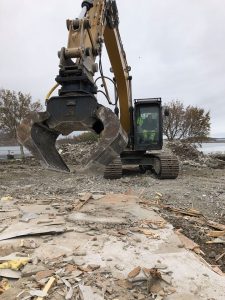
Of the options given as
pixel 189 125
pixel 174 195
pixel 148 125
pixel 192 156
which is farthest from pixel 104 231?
pixel 189 125

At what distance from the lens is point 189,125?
36.1 meters

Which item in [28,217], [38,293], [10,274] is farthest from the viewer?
[28,217]

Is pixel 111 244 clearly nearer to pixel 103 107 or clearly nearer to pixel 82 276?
pixel 82 276

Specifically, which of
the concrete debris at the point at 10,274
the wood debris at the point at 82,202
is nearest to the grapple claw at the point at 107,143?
the wood debris at the point at 82,202

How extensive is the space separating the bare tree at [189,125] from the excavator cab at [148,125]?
23022mm

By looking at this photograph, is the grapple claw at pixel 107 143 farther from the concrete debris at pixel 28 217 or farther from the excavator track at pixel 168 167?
the excavator track at pixel 168 167

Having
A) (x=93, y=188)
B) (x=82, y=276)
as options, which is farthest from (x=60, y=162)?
(x=93, y=188)

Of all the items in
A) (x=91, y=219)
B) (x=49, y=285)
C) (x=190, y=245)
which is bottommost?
(x=190, y=245)

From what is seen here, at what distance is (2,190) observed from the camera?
35.1 ft

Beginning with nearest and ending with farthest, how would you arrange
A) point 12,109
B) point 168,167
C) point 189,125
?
point 168,167
point 12,109
point 189,125

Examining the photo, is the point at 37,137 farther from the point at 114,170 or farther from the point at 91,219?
the point at 114,170

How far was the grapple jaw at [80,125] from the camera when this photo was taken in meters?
5.83

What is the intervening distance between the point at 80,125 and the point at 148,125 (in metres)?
7.15

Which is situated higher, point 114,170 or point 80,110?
point 80,110
